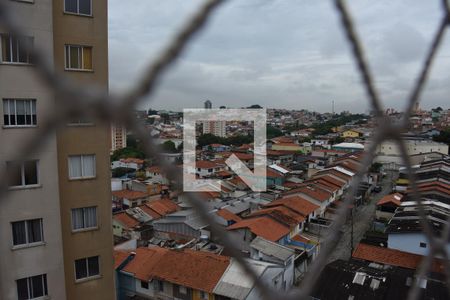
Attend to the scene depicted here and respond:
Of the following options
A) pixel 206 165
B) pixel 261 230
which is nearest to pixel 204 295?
pixel 261 230

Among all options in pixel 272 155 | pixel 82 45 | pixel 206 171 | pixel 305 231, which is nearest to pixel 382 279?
pixel 305 231

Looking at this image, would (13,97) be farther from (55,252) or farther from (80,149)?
(55,252)

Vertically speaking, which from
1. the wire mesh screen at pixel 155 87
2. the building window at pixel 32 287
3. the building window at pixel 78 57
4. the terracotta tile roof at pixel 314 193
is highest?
the building window at pixel 78 57

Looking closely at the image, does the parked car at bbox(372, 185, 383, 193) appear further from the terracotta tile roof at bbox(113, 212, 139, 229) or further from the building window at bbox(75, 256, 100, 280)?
the building window at bbox(75, 256, 100, 280)

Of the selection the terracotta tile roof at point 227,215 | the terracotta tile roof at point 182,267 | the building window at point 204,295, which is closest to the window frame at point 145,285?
the terracotta tile roof at point 182,267

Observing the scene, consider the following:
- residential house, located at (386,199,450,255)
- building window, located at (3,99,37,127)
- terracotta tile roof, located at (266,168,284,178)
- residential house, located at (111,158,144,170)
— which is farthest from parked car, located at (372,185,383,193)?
building window, located at (3,99,37,127)

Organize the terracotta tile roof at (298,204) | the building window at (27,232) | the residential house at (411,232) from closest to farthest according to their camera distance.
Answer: the building window at (27,232)
the residential house at (411,232)
the terracotta tile roof at (298,204)

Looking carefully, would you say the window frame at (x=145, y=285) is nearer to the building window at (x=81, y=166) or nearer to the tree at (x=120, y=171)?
the building window at (x=81, y=166)
